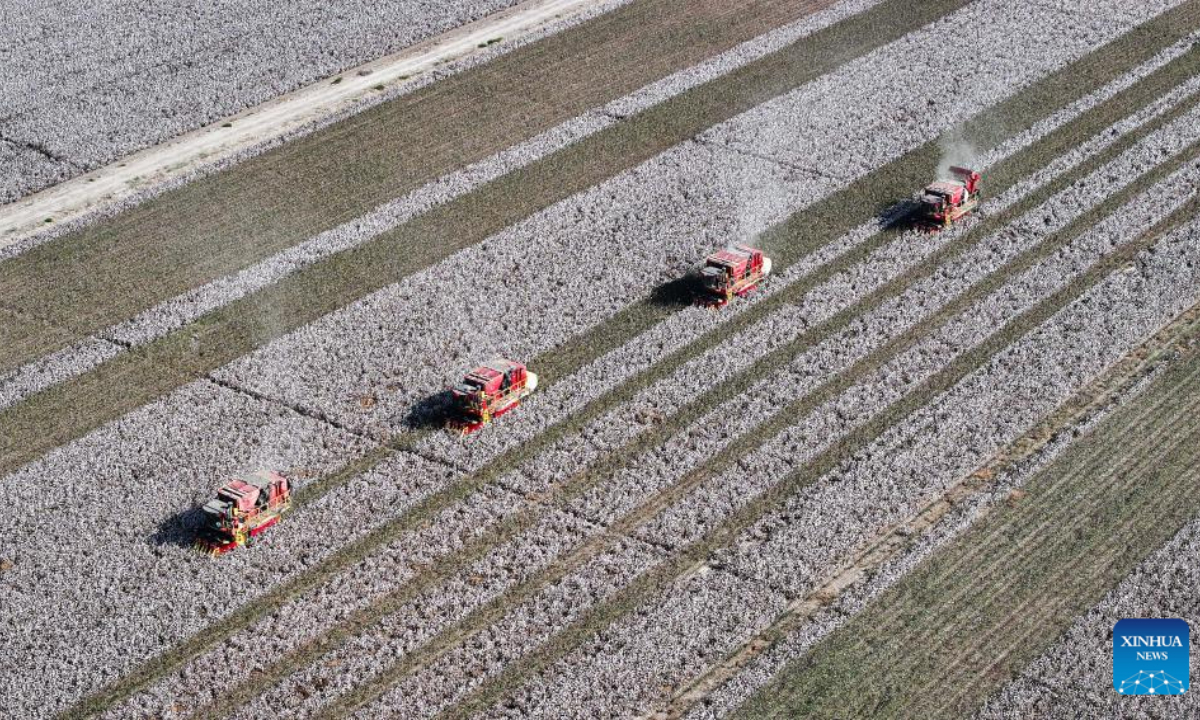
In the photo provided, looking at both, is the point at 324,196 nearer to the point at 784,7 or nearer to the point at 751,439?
the point at 751,439

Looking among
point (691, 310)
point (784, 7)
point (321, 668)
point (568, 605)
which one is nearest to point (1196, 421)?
point (691, 310)

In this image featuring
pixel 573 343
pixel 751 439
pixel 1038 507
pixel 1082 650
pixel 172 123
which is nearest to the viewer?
pixel 1082 650

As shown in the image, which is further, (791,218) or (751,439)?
(791,218)

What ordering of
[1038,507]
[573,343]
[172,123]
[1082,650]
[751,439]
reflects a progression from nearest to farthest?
[1082,650] < [1038,507] < [751,439] < [573,343] < [172,123]

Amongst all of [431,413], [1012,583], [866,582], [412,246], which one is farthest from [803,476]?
[412,246]

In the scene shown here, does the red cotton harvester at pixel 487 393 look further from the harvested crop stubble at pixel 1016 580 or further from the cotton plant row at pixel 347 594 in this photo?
the harvested crop stubble at pixel 1016 580

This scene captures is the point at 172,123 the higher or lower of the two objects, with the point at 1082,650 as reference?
higher

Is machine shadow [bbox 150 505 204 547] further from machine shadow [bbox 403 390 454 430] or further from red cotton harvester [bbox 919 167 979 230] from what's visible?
red cotton harvester [bbox 919 167 979 230]
